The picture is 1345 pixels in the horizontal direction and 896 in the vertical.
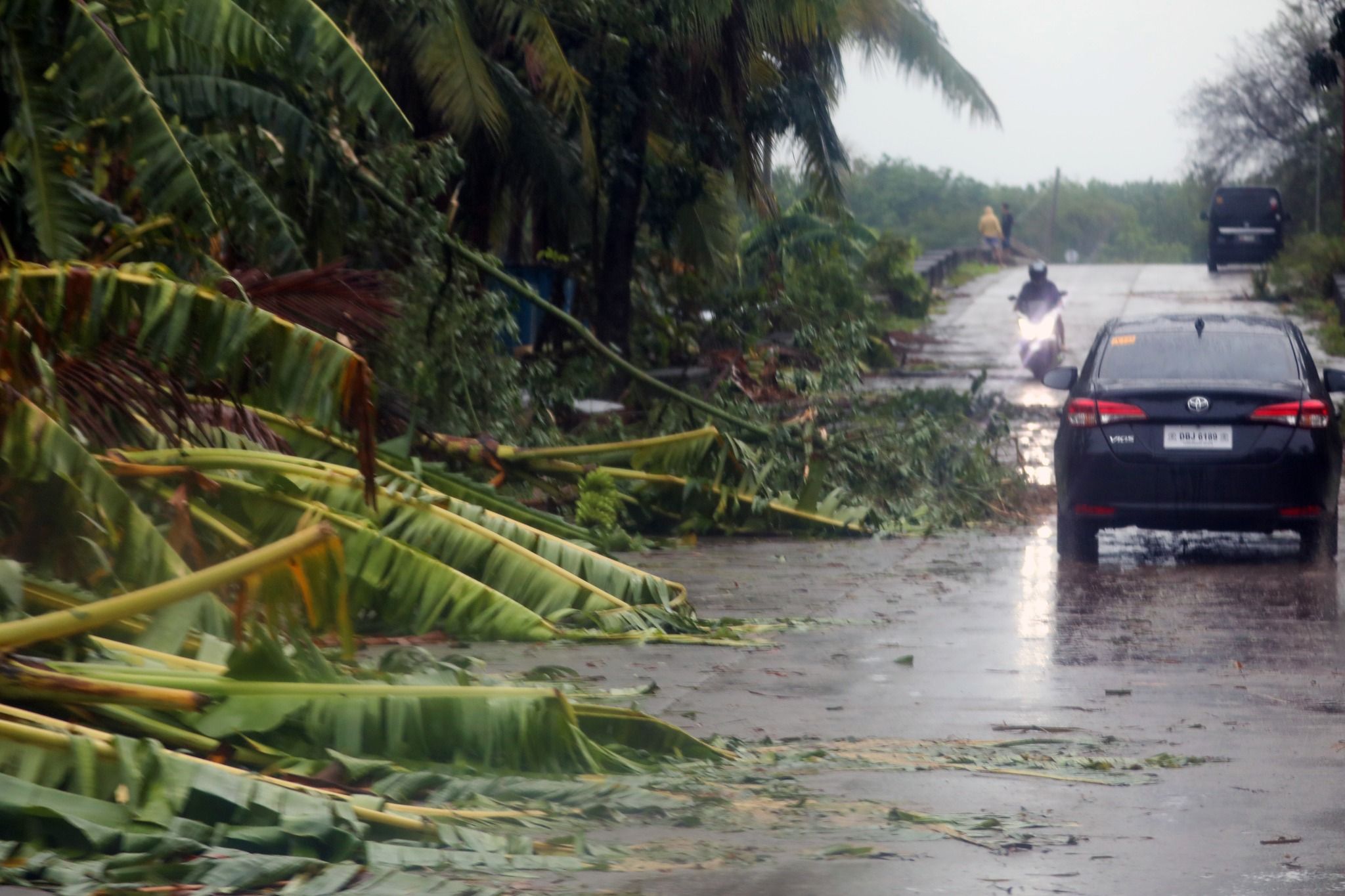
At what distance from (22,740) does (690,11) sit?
46.5 feet

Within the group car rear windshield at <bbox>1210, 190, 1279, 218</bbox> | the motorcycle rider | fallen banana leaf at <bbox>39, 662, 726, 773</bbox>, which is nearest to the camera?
fallen banana leaf at <bbox>39, 662, 726, 773</bbox>

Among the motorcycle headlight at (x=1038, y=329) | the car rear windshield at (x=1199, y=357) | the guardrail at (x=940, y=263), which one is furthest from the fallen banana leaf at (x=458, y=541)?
the guardrail at (x=940, y=263)

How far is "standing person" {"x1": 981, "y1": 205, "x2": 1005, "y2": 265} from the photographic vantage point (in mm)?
53312

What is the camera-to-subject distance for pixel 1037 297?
2720 cm

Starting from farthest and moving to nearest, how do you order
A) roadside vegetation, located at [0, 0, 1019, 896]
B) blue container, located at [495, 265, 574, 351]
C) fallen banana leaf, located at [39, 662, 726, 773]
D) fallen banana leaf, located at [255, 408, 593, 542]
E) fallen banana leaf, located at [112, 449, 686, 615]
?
blue container, located at [495, 265, 574, 351], fallen banana leaf, located at [255, 408, 593, 542], fallen banana leaf, located at [112, 449, 686, 615], fallen banana leaf, located at [39, 662, 726, 773], roadside vegetation, located at [0, 0, 1019, 896]

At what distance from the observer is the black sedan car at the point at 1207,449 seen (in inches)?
473

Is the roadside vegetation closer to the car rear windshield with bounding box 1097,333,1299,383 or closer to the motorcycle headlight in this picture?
the car rear windshield with bounding box 1097,333,1299,383

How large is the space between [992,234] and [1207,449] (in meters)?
42.4

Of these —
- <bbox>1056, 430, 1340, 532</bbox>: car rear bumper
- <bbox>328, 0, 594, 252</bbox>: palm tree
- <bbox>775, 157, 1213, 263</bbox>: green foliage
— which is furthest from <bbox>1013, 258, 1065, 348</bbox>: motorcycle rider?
<bbox>775, 157, 1213, 263</bbox>: green foliage

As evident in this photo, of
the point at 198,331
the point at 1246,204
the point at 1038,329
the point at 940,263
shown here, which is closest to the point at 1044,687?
the point at 198,331

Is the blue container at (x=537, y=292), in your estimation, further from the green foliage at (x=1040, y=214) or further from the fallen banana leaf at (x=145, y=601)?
the green foliage at (x=1040, y=214)

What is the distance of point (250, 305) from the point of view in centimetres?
691

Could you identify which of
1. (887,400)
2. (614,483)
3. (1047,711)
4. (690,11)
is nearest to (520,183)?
(690,11)

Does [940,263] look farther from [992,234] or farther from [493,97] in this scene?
[493,97]
